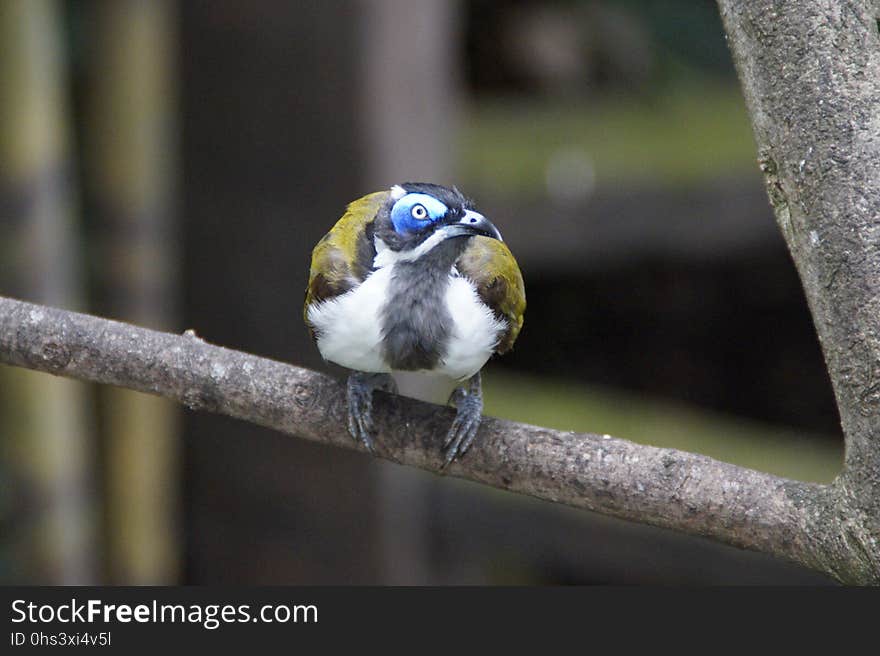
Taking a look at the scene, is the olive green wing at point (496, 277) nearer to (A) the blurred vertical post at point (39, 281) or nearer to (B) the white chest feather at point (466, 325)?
(B) the white chest feather at point (466, 325)

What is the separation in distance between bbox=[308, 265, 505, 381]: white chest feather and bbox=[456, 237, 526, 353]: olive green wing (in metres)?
0.02

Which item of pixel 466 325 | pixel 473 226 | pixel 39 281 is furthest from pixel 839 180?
pixel 39 281

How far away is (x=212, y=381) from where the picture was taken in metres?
2.28

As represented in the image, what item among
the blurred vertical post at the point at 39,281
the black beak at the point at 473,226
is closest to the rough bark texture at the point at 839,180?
the black beak at the point at 473,226

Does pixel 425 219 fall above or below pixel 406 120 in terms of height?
below

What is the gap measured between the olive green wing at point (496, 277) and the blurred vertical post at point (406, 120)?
4.04ft

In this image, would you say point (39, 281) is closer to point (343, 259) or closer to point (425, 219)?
point (343, 259)

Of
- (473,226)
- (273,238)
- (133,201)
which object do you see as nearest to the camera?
(473,226)

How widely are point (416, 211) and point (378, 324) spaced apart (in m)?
0.25

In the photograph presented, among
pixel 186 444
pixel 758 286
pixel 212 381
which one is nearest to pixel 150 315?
pixel 186 444

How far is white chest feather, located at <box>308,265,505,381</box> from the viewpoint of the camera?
7.40 feet

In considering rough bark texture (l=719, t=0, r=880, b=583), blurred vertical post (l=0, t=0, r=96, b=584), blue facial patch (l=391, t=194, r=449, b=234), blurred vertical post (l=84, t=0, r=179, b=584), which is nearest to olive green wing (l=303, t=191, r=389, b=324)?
blue facial patch (l=391, t=194, r=449, b=234)

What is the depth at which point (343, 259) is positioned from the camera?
7.57ft

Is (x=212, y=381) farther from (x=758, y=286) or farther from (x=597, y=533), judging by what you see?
(x=758, y=286)
